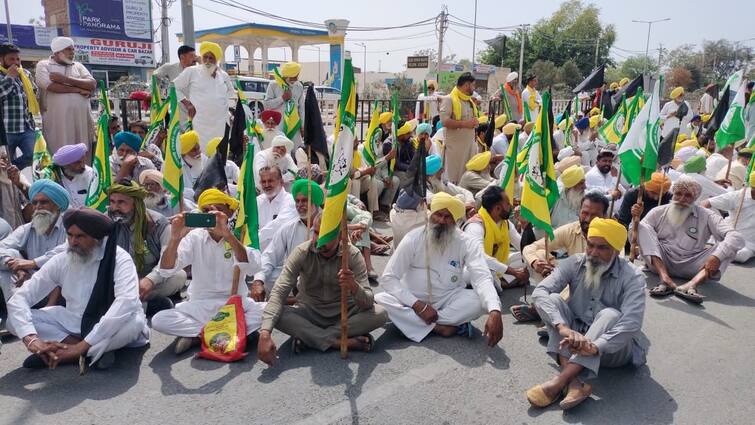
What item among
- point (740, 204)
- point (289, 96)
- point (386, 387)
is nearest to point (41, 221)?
point (386, 387)

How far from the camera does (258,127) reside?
364 inches

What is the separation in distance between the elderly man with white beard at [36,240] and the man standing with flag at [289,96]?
4.62m

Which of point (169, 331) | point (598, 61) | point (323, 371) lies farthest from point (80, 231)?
point (598, 61)

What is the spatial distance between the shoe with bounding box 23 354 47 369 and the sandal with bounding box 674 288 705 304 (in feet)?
17.6

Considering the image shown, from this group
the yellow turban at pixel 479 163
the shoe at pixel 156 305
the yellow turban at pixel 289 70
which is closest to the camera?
the shoe at pixel 156 305

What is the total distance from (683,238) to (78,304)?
5576mm

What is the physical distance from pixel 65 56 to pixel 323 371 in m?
5.66

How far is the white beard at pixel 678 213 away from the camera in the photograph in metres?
6.07

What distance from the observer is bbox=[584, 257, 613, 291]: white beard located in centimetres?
405

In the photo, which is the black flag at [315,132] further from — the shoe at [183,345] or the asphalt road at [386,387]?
the shoe at [183,345]

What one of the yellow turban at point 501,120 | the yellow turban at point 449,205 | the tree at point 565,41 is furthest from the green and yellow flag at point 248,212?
the tree at point 565,41

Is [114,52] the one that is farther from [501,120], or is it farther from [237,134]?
[237,134]

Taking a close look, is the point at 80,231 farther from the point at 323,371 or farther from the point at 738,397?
the point at 738,397

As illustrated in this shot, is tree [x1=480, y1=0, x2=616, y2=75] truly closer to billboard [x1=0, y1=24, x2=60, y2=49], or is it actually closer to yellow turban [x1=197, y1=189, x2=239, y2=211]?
billboard [x1=0, y1=24, x2=60, y2=49]
